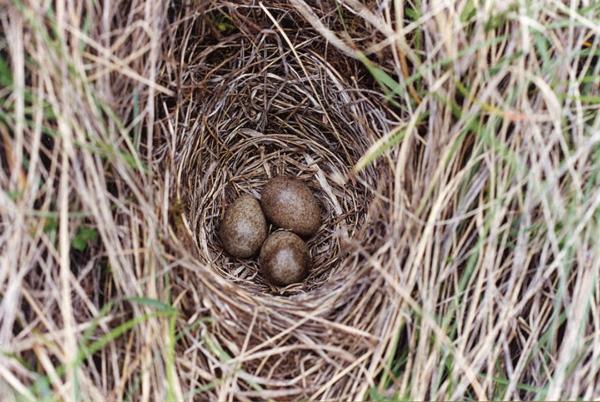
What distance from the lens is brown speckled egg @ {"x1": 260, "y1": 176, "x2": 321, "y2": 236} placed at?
2121 mm

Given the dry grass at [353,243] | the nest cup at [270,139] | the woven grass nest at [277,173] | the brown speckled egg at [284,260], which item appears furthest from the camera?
the brown speckled egg at [284,260]

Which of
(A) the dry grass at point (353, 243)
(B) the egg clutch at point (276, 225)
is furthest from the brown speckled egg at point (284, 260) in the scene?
(A) the dry grass at point (353, 243)

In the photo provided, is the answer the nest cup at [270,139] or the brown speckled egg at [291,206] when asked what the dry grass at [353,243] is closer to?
the nest cup at [270,139]

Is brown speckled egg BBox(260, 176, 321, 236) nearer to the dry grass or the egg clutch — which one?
the egg clutch

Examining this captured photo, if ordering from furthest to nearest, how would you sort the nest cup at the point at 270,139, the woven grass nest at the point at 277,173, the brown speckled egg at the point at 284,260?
the brown speckled egg at the point at 284,260, the nest cup at the point at 270,139, the woven grass nest at the point at 277,173

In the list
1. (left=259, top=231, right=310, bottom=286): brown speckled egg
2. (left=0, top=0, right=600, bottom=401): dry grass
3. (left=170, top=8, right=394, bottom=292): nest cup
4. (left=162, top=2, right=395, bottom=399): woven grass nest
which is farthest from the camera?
(left=259, top=231, right=310, bottom=286): brown speckled egg

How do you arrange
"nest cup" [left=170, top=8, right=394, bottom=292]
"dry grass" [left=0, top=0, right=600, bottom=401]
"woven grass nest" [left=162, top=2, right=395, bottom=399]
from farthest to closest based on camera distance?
"nest cup" [left=170, top=8, right=394, bottom=292] → "woven grass nest" [left=162, top=2, right=395, bottom=399] → "dry grass" [left=0, top=0, right=600, bottom=401]

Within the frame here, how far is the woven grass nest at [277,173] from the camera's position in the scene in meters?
1.58

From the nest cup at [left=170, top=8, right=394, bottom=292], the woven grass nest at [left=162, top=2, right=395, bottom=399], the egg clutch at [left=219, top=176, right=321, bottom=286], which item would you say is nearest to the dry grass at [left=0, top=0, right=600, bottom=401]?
the woven grass nest at [left=162, top=2, right=395, bottom=399]

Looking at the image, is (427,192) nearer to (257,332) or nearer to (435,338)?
(435,338)

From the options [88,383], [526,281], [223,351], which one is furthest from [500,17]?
[88,383]

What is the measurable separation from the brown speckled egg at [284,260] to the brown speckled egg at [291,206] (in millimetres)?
53

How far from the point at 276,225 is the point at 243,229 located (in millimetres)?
146

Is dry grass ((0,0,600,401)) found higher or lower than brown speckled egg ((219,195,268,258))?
higher
